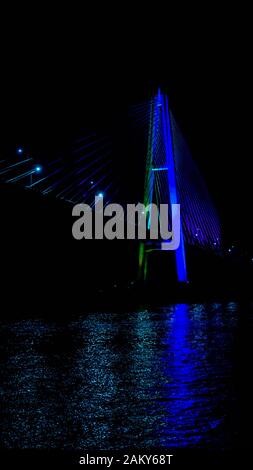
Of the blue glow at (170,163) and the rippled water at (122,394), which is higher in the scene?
the blue glow at (170,163)

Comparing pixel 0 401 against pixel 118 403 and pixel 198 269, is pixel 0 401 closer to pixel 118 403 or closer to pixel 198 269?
pixel 118 403

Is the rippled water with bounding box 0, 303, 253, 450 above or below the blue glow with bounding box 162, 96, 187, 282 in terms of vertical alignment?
below

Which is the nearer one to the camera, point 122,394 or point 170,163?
point 122,394

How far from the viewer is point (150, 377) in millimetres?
4758

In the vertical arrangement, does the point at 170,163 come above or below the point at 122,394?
above

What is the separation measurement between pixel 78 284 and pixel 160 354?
75.2 feet

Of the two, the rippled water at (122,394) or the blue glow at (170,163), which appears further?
the blue glow at (170,163)

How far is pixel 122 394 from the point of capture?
13.2ft

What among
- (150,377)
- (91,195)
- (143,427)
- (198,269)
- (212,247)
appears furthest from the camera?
(198,269)

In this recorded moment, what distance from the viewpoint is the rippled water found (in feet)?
9.56

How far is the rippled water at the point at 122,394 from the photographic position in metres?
2.91

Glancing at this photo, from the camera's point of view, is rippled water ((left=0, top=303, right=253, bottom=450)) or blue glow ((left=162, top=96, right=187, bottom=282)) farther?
blue glow ((left=162, top=96, right=187, bottom=282))
